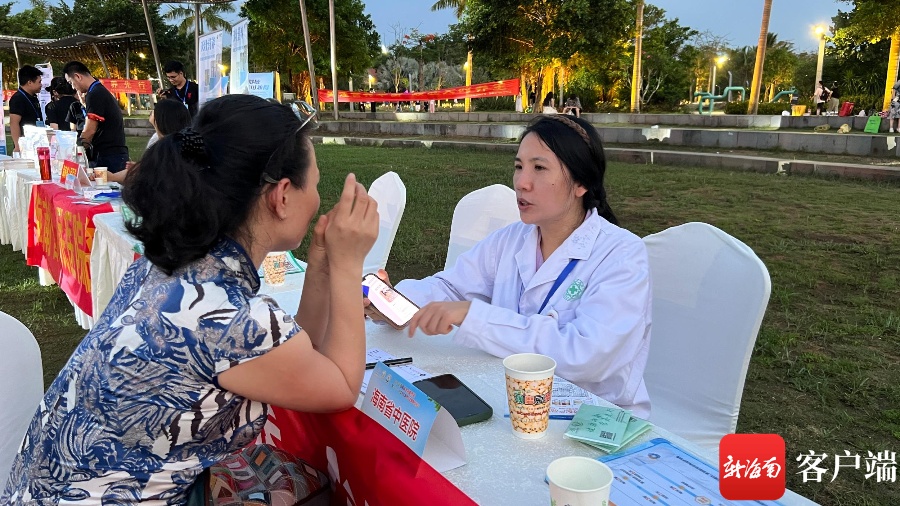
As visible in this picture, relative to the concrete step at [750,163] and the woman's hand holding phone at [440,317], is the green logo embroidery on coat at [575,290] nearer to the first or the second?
the woman's hand holding phone at [440,317]

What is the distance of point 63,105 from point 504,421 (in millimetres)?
9098

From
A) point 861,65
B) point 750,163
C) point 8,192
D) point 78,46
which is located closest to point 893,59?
point 750,163

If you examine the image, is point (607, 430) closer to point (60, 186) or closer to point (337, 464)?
point (337, 464)

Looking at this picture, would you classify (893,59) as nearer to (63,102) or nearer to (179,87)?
(179,87)

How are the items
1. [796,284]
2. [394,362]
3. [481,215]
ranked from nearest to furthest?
[394,362] < [481,215] < [796,284]

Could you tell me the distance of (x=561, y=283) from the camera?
1.85m

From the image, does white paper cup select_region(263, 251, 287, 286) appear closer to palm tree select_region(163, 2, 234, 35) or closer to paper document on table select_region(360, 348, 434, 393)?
paper document on table select_region(360, 348, 434, 393)

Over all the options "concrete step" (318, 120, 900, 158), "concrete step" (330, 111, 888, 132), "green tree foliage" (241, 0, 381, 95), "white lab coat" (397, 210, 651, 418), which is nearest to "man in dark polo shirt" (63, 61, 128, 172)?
"concrete step" (318, 120, 900, 158)

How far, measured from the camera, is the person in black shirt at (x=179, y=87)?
7941 millimetres

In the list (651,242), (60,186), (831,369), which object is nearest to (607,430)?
(651,242)

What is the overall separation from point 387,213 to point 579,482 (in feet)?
9.88

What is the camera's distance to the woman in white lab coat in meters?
1.63

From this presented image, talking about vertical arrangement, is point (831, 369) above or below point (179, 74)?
below

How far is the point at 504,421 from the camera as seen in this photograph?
4.24 feet
